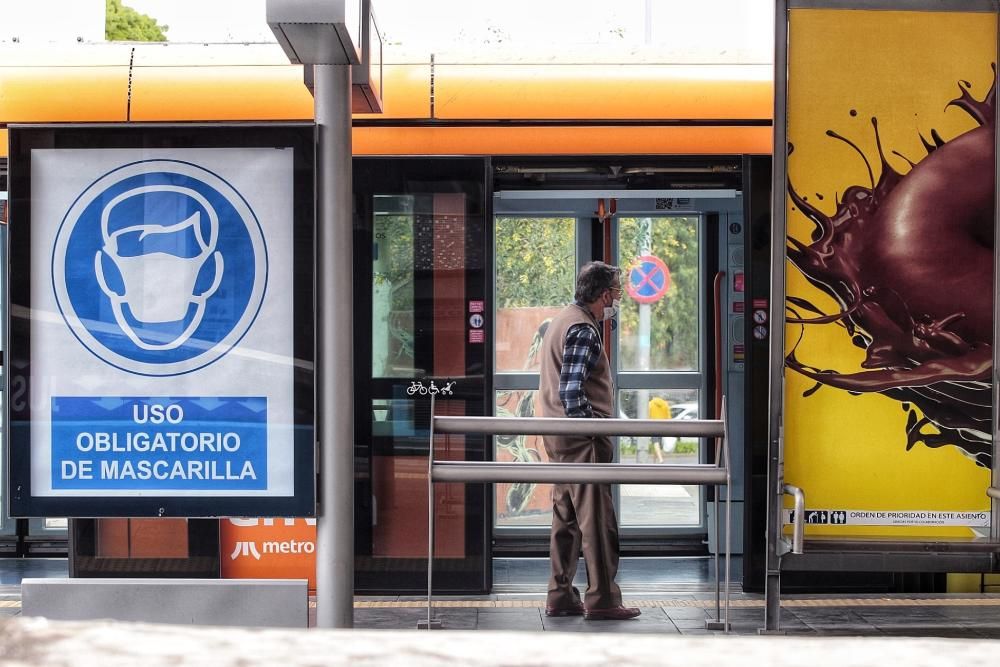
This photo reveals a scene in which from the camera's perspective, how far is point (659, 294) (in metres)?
6.84

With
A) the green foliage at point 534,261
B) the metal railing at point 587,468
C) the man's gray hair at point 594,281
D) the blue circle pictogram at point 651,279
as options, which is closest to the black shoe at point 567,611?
the metal railing at point 587,468

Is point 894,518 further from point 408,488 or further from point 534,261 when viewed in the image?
point 534,261

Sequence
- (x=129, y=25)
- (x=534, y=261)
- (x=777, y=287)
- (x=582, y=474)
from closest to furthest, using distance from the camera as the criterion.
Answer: (x=777, y=287)
(x=582, y=474)
(x=534, y=261)
(x=129, y=25)

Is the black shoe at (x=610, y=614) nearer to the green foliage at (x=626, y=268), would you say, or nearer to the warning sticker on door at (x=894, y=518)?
the warning sticker on door at (x=894, y=518)

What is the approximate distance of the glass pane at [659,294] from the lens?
267 inches

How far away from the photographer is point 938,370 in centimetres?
364

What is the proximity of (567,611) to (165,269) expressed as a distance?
275 centimetres

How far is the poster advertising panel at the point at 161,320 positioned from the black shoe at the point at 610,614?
220 centimetres

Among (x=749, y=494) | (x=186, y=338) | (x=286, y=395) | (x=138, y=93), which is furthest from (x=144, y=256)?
(x=749, y=494)

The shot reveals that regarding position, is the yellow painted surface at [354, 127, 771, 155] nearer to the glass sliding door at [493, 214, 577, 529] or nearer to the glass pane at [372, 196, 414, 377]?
the glass pane at [372, 196, 414, 377]

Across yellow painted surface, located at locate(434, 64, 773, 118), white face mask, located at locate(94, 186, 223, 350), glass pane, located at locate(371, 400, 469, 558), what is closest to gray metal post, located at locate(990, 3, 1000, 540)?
yellow painted surface, located at locate(434, 64, 773, 118)

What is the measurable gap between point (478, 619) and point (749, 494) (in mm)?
1604

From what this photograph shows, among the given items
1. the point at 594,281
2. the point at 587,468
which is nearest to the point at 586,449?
the point at 594,281

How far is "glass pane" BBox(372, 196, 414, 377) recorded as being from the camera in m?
5.28
